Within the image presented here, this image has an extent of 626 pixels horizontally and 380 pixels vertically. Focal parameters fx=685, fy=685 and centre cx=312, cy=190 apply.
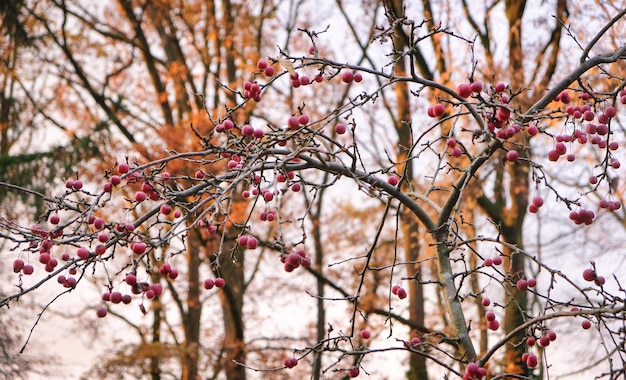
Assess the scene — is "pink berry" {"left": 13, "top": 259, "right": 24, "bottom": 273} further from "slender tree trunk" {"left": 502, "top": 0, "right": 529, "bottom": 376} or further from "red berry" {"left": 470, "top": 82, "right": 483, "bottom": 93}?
"slender tree trunk" {"left": 502, "top": 0, "right": 529, "bottom": 376}

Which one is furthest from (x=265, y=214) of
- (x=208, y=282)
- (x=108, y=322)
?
(x=108, y=322)

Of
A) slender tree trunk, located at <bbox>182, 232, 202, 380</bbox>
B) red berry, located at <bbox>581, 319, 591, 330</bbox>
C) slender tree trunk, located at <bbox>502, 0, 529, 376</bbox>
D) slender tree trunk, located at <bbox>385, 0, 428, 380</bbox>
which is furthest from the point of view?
→ slender tree trunk, located at <bbox>182, 232, 202, 380</bbox>

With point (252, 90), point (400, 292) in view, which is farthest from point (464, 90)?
point (400, 292)

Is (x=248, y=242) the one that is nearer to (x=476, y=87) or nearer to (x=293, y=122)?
(x=293, y=122)

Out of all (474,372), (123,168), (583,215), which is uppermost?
(123,168)

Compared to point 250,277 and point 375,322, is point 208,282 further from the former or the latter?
point 250,277

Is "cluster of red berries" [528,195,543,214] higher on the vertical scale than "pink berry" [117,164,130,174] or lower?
lower

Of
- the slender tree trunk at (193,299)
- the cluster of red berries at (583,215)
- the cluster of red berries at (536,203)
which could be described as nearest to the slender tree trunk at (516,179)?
the slender tree trunk at (193,299)

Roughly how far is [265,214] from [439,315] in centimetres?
1028

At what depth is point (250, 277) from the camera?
40.9 feet

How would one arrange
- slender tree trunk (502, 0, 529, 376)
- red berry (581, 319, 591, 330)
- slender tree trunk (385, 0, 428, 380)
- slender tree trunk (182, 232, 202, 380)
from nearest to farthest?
red berry (581, 319, 591, 330) → slender tree trunk (502, 0, 529, 376) → slender tree trunk (385, 0, 428, 380) → slender tree trunk (182, 232, 202, 380)

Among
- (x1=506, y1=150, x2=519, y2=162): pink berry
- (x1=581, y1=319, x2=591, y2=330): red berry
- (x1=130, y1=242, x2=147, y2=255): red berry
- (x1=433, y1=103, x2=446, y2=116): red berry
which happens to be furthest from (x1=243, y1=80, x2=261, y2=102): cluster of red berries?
(x1=581, y1=319, x2=591, y2=330): red berry

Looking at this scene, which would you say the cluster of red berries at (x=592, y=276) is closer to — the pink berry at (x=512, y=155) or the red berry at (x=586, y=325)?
the red berry at (x=586, y=325)

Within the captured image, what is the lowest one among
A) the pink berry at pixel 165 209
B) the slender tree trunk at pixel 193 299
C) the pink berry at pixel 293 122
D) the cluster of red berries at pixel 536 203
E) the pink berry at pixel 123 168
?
the pink berry at pixel 165 209
